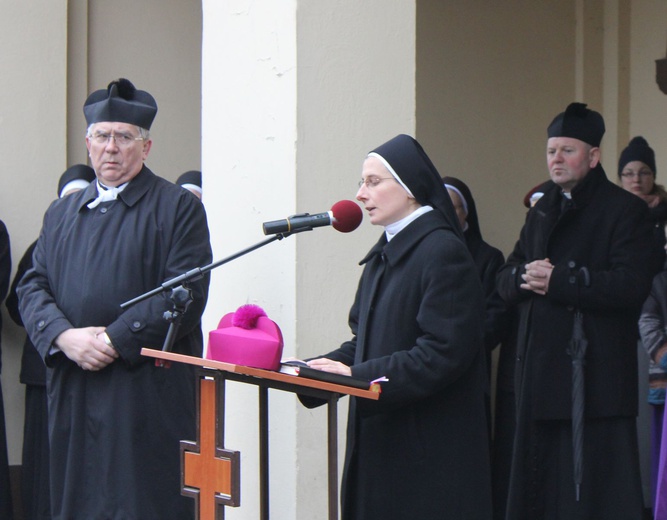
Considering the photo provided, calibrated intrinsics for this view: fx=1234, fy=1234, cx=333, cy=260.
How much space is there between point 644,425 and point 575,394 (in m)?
1.93

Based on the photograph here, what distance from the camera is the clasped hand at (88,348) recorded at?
193 inches

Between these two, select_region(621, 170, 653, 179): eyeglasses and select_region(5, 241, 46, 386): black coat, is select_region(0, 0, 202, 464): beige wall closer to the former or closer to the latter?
select_region(5, 241, 46, 386): black coat

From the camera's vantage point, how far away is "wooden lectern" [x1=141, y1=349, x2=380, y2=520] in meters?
3.79

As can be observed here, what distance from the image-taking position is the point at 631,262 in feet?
18.6

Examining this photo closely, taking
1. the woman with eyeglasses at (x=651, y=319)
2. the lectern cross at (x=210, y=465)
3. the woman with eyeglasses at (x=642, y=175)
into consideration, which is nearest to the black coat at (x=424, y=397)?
the lectern cross at (x=210, y=465)

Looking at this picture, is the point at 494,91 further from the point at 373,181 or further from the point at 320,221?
the point at 320,221

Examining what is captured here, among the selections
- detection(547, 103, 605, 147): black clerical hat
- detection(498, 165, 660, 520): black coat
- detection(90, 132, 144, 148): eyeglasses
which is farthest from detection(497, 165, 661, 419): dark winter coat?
detection(90, 132, 144, 148): eyeglasses

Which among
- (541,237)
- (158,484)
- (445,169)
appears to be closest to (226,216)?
(158,484)

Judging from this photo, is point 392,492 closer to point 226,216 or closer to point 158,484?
point 158,484

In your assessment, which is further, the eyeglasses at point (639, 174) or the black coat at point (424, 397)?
the eyeglasses at point (639, 174)

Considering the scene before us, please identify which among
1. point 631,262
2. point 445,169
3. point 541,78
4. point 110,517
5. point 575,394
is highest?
point 541,78

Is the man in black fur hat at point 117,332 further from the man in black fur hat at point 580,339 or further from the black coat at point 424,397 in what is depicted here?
the man in black fur hat at point 580,339

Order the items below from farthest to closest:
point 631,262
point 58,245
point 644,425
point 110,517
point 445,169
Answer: point 445,169
point 644,425
point 631,262
point 58,245
point 110,517

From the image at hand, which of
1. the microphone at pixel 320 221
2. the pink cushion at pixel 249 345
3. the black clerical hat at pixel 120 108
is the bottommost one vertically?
the pink cushion at pixel 249 345
